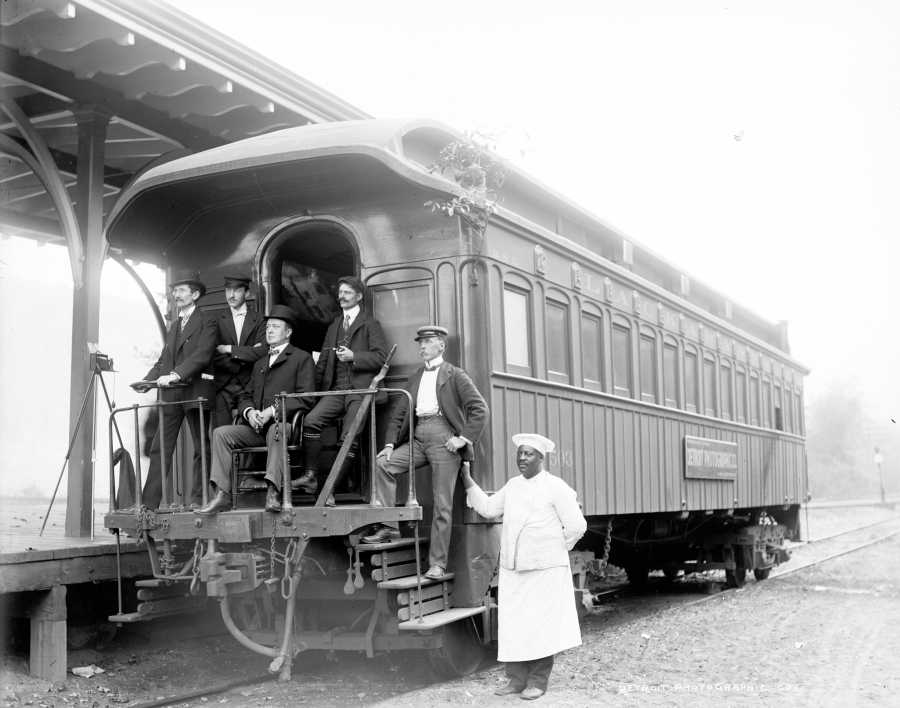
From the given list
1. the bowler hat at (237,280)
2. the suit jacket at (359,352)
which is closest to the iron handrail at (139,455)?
the suit jacket at (359,352)

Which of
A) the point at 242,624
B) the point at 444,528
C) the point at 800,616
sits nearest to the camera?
the point at 444,528

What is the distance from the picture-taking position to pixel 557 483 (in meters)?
6.79

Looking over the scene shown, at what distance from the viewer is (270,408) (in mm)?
7277

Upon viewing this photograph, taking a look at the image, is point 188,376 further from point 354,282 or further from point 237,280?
point 354,282

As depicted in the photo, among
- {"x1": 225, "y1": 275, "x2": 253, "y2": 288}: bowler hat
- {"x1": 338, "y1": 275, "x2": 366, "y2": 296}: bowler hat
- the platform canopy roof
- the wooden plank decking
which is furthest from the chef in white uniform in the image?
the platform canopy roof

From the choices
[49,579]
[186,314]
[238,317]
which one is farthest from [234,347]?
[49,579]

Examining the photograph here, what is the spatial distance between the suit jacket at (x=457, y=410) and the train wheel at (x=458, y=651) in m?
1.31

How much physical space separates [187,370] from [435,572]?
91.2 inches

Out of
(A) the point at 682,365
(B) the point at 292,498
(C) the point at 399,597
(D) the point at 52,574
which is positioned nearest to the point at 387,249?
(B) the point at 292,498

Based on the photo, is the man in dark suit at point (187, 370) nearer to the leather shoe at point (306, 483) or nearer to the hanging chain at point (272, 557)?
the leather shoe at point (306, 483)

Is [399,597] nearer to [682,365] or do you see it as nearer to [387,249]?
[387,249]

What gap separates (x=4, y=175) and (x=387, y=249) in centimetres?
603

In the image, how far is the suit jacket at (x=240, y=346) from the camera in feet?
25.5

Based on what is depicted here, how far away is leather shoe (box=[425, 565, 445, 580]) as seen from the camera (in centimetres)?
700
